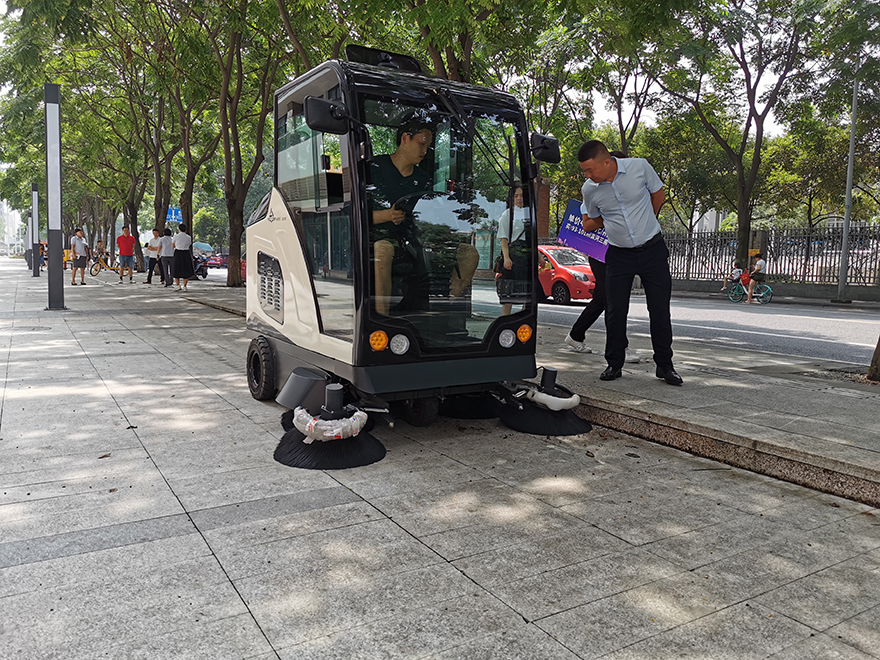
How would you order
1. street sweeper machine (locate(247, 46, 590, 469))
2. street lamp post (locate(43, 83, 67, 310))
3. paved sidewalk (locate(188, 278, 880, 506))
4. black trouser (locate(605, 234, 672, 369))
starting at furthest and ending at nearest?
1. street lamp post (locate(43, 83, 67, 310))
2. black trouser (locate(605, 234, 672, 369))
3. street sweeper machine (locate(247, 46, 590, 469))
4. paved sidewalk (locate(188, 278, 880, 506))

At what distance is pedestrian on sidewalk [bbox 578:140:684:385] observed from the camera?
5.73 meters

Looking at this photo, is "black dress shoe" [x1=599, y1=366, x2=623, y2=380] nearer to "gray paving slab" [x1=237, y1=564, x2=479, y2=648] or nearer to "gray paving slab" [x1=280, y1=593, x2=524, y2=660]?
"gray paving slab" [x1=237, y1=564, x2=479, y2=648]

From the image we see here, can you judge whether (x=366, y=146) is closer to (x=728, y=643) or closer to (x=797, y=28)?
(x=728, y=643)

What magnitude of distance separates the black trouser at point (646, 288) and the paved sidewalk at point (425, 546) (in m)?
0.75

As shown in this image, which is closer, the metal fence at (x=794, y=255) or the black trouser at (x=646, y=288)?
the black trouser at (x=646, y=288)

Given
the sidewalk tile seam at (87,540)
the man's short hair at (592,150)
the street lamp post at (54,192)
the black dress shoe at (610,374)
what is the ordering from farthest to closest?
A: the street lamp post at (54,192) → the black dress shoe at (610,374) → the man's short hair at (592,150) → the sidewalk tile seam at (87,540)

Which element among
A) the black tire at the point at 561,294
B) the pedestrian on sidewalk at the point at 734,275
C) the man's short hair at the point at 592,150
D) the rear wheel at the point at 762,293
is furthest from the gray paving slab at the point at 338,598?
the pedestrian on sidewalk at the point at 734,275

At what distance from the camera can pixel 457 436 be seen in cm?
486

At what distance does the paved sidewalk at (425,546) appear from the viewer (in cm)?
232

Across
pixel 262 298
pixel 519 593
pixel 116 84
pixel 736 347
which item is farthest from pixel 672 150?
pixel 519 593

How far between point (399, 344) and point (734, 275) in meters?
19.6

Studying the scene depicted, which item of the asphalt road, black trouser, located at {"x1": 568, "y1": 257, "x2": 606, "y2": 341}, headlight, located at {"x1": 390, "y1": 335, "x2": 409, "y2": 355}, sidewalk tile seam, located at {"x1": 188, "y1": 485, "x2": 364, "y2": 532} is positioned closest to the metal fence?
the asphalt road

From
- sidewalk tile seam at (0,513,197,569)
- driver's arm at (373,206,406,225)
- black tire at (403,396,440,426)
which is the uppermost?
driver's arm at (373,206,406,225)

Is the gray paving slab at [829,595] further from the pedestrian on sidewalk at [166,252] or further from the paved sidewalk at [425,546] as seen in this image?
the pedestrian on sidewalk at [166,252]
